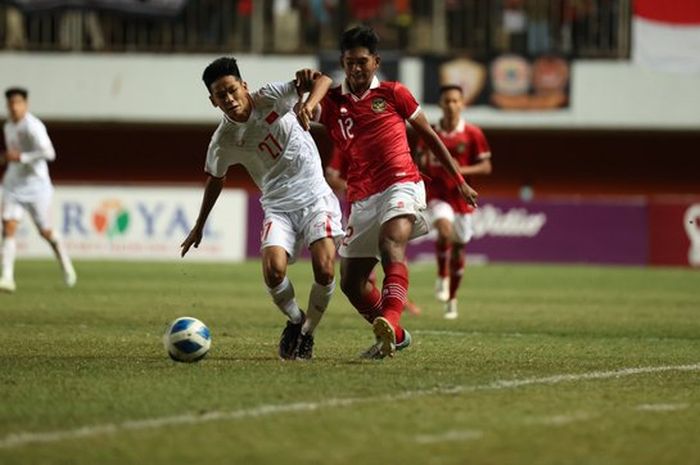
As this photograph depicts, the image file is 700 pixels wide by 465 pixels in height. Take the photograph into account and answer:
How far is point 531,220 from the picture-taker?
2912 cm

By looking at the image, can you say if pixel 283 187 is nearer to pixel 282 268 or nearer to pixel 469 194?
pixel 282 268

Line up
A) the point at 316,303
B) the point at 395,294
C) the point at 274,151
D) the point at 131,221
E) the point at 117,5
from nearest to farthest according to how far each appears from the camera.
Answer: the point at 395,294 → the point at 274,151 → the point at 316,303 → the point at 131,221 → the point at 117,5

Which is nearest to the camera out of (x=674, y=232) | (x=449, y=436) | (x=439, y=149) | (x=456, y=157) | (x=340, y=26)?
(x=449, y=436)

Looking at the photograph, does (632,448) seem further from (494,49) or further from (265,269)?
(494,49)

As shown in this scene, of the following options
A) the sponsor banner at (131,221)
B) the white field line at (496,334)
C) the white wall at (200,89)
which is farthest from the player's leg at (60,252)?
the white wall at (200,89)

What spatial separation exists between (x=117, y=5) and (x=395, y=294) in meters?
23.0

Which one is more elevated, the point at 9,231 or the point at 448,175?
the point at 448,175

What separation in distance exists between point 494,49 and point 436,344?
68.7 ft

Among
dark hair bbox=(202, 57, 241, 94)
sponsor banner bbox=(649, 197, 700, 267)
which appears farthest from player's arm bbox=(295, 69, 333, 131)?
sponsor banner bbox=(649, 197, 700, 267)

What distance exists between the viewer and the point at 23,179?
19.3m

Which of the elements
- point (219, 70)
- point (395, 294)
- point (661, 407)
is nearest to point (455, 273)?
point (395, 294)

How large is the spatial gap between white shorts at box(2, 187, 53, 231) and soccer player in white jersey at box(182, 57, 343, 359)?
30.0 ft

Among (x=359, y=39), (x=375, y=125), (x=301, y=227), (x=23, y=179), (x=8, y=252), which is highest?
(x=359, y=39)

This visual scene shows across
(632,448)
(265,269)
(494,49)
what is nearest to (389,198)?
(265,269)
